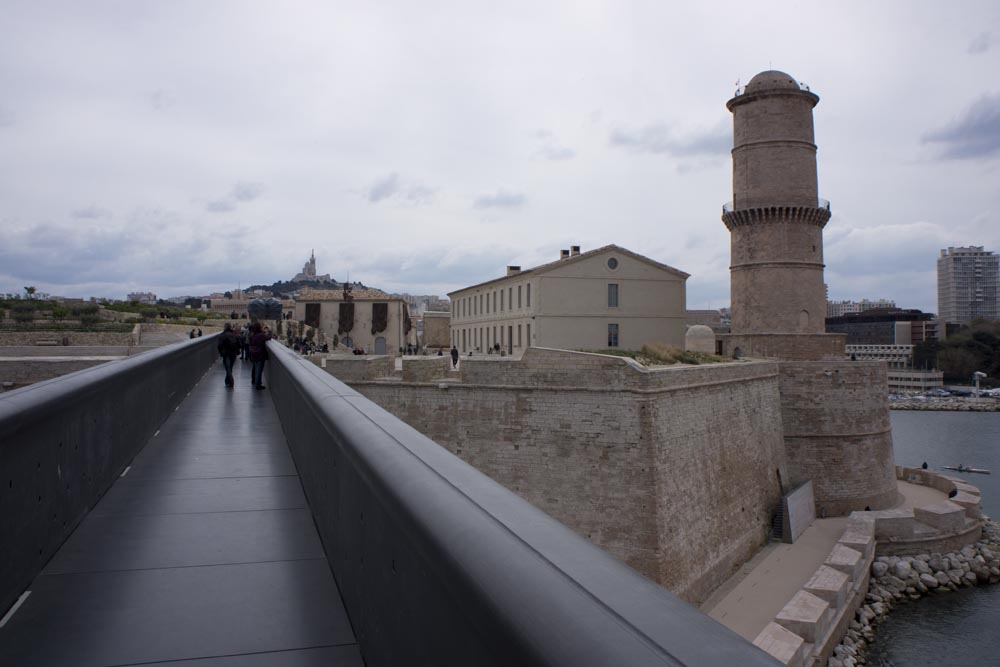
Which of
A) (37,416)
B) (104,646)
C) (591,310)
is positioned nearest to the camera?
(104,646)

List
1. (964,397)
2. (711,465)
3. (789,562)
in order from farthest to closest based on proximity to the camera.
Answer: (964,397)
(789,562)
(711,465)

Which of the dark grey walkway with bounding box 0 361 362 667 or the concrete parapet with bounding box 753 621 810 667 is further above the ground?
Result: the dark grey walkway with bounding box 0 361 362 667

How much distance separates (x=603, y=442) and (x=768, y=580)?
6.31 meters

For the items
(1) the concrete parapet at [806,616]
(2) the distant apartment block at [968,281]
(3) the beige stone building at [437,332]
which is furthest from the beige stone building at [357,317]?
(2) the distant apartment block at [968,281]

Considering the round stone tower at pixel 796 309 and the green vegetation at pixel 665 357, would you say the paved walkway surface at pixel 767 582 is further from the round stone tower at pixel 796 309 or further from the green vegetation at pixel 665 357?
the green vegetation at pixel 665 357

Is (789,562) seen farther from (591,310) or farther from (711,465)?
(591,310)

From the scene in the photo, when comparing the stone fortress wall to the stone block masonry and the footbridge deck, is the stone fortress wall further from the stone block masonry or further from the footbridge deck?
the footbridge deck

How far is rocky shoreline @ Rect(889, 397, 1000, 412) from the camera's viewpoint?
71.9 metres

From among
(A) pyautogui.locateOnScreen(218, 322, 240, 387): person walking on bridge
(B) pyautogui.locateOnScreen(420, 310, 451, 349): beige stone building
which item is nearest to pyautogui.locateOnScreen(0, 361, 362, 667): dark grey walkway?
(A) pyautogui.locateOnScreen(218, 322, 240, 387): person walking on bridge

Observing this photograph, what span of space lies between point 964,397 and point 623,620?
310 feet

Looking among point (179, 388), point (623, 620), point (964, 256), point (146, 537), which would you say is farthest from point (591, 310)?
point (964, 256)

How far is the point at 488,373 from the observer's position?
1723cm

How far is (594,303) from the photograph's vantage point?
105 ft

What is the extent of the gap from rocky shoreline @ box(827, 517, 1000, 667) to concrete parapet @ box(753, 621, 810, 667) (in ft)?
21.5
